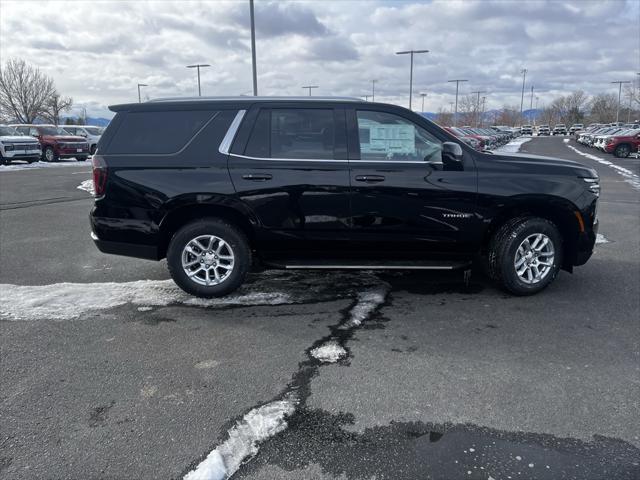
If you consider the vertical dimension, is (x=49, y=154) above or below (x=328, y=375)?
above

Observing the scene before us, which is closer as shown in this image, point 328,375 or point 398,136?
point 328,375

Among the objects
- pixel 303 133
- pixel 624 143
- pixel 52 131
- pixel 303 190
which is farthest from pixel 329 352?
pixel 624 143

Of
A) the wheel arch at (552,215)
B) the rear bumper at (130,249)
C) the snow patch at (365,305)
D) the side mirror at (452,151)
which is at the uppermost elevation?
the side mirror at (452,151)

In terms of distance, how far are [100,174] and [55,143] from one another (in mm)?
23909

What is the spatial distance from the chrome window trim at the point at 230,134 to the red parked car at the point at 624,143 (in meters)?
30.1

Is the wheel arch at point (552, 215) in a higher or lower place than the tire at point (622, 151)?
lower

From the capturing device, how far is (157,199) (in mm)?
4938

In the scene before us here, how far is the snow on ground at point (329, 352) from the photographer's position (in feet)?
12.6

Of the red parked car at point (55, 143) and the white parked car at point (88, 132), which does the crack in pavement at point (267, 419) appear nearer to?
the red parked car at point (55, 143)

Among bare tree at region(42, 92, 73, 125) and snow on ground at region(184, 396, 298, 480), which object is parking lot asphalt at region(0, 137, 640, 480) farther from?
bare tree at region(42, 92, 73, 125)

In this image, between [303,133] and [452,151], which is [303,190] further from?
[452,151]

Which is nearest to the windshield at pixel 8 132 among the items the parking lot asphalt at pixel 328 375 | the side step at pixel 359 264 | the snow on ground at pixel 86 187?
the snow on ground at pixel 86 187

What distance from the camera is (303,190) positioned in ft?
16.1

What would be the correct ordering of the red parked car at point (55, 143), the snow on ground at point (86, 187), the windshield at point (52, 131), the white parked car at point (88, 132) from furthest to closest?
1. the white parked car at point (88, 132)
2. the windshield at point (52, 131)
3. the red parked car at point (55, 143)
4. the snow on ground at point (86, 187)
